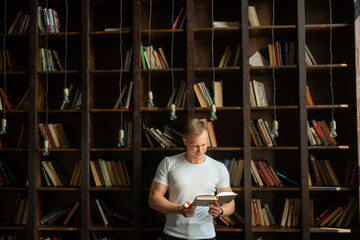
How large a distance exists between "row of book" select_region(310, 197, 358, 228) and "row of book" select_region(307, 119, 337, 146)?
0.56m

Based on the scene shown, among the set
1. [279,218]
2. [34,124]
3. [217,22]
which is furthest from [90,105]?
[279,218]

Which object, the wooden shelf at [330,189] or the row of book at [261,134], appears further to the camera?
the row of book at [261,134]

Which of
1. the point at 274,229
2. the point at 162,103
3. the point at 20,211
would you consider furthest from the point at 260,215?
the point at 20,211

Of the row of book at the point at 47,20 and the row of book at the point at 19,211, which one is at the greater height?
the row of book at the point at 47,20

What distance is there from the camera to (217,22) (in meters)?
3.37

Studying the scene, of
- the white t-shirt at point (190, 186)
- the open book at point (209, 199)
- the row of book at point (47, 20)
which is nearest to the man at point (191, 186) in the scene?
the white t-shirt at point (190, 186)

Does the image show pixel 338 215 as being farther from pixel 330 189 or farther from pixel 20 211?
pixel 20 211

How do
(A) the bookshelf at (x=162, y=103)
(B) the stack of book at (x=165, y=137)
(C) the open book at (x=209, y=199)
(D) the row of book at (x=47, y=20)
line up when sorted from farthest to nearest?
1. (D) the row of book at (x=47, y=20)
2. (B) the stack of book at (x=165, y=137)
3. (A) the bookshelf at (x=162, y=103)
4. (C) the open book at (x=209, y=199)

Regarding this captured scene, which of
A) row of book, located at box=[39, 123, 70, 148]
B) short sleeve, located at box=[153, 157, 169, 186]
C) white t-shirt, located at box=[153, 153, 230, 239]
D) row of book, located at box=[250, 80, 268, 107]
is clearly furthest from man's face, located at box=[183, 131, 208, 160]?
row of book, located at box=[39, 123, 70, 148]

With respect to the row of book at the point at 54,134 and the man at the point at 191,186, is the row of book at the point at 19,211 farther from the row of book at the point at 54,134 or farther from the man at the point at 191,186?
the man at the point at 191,186

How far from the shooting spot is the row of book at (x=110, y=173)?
11.0ft

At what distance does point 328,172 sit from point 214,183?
1.36 meters

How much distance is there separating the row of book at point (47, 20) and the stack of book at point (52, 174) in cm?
135

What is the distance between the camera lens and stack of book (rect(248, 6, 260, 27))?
3.34 metres
